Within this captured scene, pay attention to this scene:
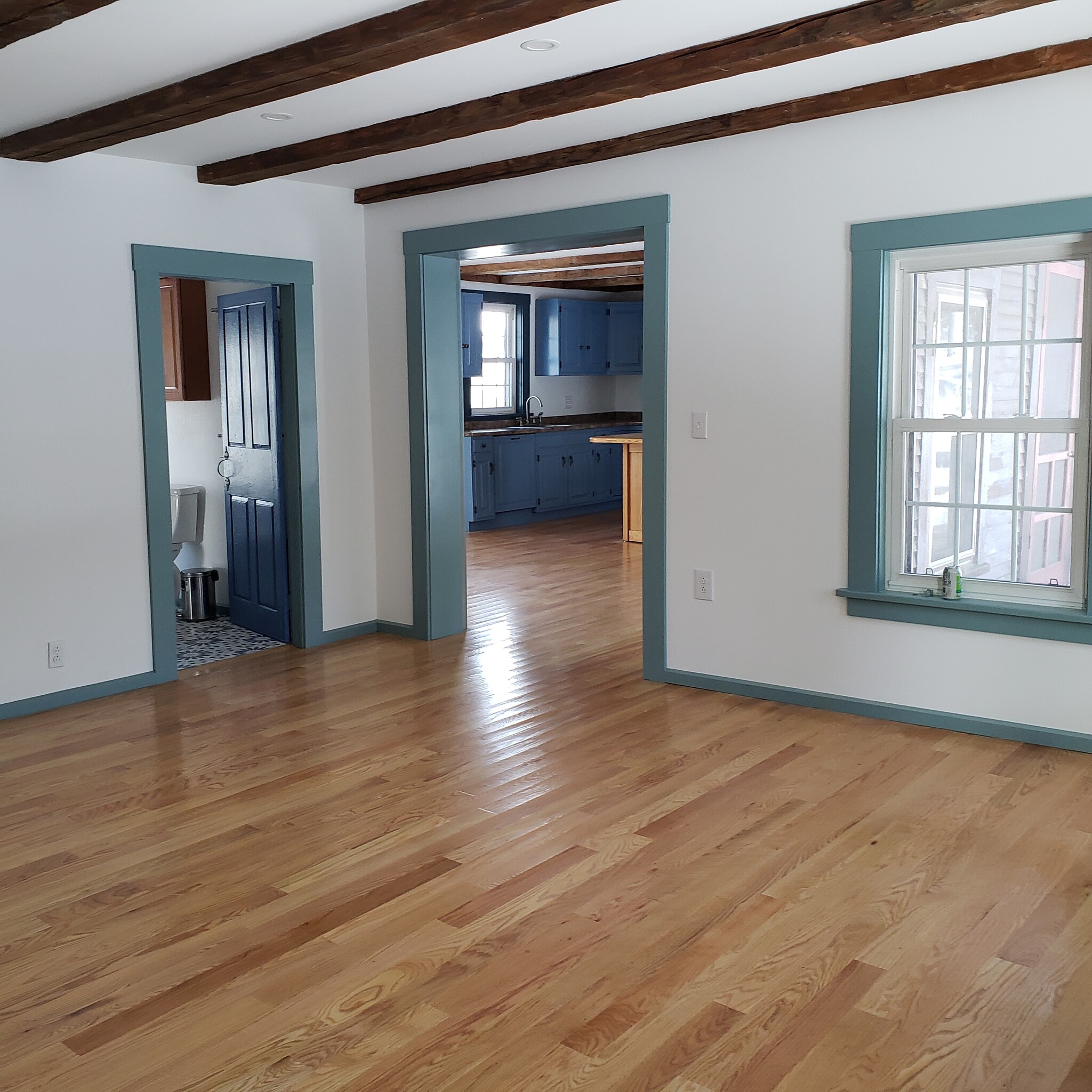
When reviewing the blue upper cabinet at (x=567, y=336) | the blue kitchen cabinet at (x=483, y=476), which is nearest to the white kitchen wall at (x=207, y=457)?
the blue kitchen cabinet at (x=483, y=476)

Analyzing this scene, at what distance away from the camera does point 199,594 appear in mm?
6953

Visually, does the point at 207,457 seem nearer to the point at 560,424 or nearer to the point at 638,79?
the point at 638,79

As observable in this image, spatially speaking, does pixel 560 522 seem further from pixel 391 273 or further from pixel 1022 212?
pixel 1022 212

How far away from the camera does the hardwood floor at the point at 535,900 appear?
2.40 meters

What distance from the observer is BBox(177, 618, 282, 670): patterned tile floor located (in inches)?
237

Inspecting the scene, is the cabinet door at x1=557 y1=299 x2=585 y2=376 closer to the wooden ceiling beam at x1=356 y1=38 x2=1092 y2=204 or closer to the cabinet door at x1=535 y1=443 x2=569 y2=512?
the cabinet door at x1=535 y1=443 x2=569 y2=512

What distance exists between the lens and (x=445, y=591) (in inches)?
252

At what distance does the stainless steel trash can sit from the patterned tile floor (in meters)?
0.06

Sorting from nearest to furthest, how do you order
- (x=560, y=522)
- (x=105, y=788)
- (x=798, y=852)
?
1. (x=798, y=852)
2. (x=105, y=788)
3. (x=560, y=522)

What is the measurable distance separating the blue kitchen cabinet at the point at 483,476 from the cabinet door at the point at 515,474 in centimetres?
6

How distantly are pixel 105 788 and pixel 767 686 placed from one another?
2.78 meters

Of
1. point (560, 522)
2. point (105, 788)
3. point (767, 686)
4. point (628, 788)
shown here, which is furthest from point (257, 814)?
point (560, 522)

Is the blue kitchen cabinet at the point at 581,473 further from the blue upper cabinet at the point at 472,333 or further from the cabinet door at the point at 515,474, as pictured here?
the blue upper cabinet at the point at 472,333

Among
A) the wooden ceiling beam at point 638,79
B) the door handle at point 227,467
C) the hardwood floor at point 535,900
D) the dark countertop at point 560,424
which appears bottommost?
the hardwood floor at point 535,900
